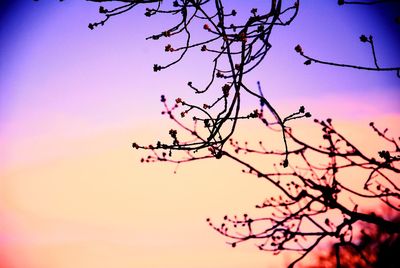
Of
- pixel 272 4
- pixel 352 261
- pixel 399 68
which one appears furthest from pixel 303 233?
pixel 352 261

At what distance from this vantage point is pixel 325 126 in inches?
170

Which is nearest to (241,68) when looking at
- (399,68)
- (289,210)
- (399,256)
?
(399,68)

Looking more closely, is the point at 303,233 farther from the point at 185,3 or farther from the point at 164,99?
the point at 185,3

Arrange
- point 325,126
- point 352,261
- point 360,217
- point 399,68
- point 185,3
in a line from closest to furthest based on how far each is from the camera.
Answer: point 399,68
point 185,3
point 360,217
point 325,126
point 352,261

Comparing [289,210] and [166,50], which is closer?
[166,50]

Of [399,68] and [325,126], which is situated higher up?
[325,126]

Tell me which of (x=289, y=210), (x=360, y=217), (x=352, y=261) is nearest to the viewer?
(x=360, y=217)

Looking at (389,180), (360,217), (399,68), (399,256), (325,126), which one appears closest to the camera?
(399,68)

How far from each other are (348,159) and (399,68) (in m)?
1.95

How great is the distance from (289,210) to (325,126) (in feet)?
4.45

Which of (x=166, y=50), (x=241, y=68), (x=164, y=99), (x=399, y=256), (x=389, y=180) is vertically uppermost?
(x=166, y=50)

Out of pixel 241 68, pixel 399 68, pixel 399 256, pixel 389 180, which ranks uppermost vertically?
pixel 241 68

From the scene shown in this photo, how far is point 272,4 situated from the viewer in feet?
8.98

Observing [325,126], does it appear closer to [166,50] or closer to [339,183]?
[339,183]
